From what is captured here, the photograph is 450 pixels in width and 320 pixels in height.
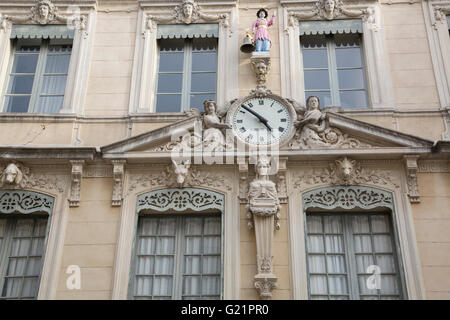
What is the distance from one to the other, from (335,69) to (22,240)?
23.3 feet

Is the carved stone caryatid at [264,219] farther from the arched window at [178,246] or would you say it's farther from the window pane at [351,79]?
the window pane at [351,79]

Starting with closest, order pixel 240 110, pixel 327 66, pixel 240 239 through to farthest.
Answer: pixel 240 239
pixel 240 110
pixel 327 66

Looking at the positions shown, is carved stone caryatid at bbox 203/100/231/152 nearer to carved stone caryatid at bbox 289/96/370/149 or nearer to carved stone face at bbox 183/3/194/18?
carved stone caryatid at bbox 289/96/370/149

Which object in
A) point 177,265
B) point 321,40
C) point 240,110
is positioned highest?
point 321,40

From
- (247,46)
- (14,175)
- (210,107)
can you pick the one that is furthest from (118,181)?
(247,46)

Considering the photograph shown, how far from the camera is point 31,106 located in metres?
11.9

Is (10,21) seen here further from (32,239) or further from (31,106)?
(32,239)

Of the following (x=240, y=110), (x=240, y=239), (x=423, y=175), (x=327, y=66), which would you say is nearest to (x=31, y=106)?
(x=240, y=110)

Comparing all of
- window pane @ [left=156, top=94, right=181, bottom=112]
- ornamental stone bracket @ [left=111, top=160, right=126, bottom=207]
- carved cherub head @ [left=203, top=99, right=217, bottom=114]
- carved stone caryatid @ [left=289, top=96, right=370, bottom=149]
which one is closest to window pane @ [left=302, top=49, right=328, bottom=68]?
carved stone caryatid @ [left=289, top=96, right=370, bottom=149]

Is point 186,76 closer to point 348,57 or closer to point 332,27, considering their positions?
point 332,27

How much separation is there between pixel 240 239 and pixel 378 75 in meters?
4.51

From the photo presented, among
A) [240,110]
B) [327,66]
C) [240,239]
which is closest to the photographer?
[240,239]

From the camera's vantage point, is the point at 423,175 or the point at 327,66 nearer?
the point at 423,175

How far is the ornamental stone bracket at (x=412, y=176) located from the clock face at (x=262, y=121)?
7.34 feet
